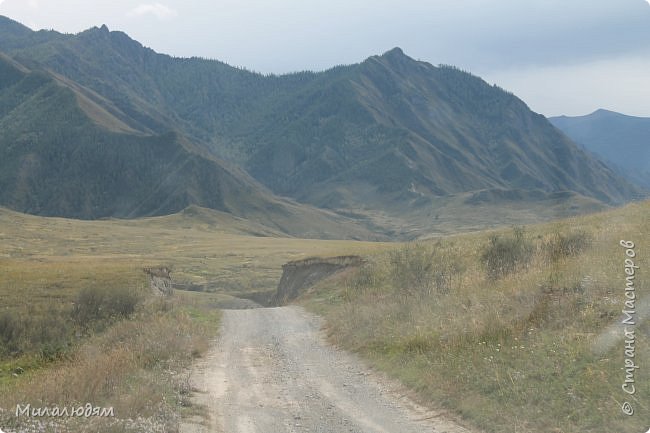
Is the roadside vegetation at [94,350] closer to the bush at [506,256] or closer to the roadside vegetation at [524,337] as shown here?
the roadside vegetation at [524,337]

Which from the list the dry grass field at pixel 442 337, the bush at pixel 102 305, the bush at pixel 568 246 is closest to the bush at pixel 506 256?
the dry grass field at pixel 442 337

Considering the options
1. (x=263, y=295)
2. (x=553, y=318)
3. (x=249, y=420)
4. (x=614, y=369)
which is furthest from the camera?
(x=263, y=295)

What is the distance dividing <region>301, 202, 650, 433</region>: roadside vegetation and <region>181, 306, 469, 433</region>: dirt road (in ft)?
2.16

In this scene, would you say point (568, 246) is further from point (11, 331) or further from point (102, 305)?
point (11, 331)

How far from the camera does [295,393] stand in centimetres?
1343

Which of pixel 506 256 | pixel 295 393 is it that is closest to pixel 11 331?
pixel 295 393

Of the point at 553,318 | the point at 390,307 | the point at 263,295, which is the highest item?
the point at 553,318

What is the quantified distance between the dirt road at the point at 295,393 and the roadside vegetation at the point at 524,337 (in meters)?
0.66

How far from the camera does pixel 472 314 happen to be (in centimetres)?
1498

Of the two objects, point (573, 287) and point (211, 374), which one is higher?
point (573, 287)

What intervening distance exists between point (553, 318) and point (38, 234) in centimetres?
11826

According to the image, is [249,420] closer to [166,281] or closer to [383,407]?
[383,407]

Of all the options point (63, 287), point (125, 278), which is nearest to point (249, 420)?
point (63, 287)

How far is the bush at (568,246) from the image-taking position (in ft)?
62.0
